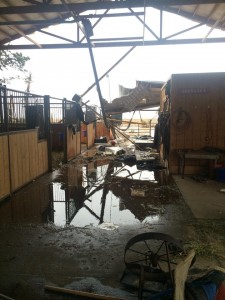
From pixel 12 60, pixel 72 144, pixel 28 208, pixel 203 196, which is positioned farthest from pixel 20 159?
pixel 12 60

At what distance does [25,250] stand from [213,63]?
34.8 m

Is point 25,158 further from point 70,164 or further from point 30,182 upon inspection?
point 70,164

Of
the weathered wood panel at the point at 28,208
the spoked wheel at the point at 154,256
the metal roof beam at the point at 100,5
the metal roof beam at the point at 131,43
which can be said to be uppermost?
the metal roof beam at the point at 100,5

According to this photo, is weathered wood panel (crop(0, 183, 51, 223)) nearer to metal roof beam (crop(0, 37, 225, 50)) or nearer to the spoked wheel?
the spoked wheel

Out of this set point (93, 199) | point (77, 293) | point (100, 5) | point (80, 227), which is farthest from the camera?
point (93, 199)

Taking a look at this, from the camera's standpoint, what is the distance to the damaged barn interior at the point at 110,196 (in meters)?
2.83

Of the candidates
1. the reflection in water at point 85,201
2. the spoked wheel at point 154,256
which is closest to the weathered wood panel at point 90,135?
the reflection in water at point 85,201

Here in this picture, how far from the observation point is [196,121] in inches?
319

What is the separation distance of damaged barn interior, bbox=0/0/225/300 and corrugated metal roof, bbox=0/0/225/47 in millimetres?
31

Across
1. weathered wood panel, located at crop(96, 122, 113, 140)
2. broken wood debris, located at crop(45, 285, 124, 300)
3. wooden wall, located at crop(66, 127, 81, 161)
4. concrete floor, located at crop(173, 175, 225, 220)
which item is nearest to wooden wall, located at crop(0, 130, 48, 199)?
wooden wall, located at crop(66, 127, 81, 161)

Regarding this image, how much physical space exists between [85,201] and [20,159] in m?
2.05

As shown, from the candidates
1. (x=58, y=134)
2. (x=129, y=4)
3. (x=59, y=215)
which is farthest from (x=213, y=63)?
(x=59, y=215)

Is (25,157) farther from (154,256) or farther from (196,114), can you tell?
(196,114)

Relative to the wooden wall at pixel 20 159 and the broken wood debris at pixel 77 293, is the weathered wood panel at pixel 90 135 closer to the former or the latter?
the wooden wall at pixel 20 159
